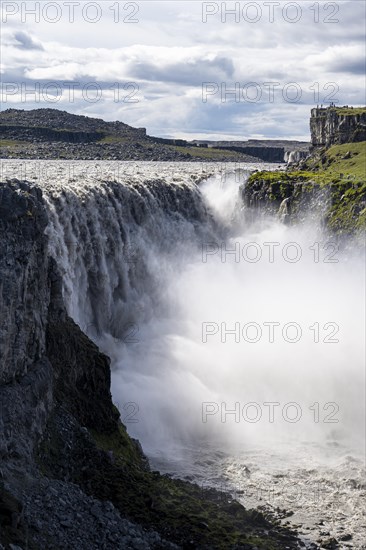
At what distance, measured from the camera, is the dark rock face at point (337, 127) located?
4850 inches

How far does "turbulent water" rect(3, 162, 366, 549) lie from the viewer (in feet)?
126

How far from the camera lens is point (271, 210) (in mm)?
83875

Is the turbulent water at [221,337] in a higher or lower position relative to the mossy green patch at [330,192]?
lower

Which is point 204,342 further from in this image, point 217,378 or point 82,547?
point 82,547

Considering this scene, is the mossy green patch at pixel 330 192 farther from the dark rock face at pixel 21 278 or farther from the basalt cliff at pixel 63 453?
the dark rock face at pixel 21 278

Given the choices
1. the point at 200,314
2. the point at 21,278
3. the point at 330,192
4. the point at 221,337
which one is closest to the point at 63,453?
the point at 21,278

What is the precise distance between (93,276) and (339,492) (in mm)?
22863

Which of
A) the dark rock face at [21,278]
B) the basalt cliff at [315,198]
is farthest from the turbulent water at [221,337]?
the dark rock face at [21,278]

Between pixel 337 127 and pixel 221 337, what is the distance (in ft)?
263

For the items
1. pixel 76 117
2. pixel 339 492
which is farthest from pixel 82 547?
pixel 76 117

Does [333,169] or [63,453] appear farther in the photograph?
[333,169]

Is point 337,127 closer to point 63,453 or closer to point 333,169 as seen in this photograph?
point 333,169

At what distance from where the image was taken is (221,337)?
57750 mm

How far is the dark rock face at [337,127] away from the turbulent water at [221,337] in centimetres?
4898
